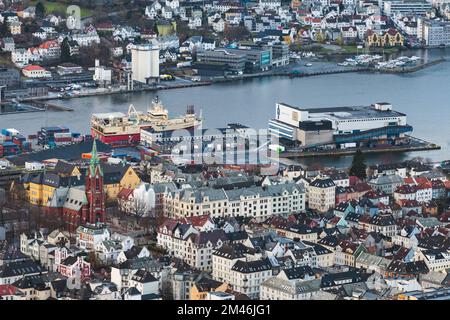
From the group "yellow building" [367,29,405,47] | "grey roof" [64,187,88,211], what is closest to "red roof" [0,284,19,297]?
"grey roof" [64,187,88,211]

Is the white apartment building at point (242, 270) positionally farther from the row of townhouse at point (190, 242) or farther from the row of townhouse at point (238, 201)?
the row of townhouse at point (238, 201)

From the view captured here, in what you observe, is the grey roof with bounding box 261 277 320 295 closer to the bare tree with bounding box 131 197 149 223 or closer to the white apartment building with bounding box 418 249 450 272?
the white apartment building with bounding box 418 249 450 272

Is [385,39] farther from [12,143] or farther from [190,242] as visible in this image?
[190,242]

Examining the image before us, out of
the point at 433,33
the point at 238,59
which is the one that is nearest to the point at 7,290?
the point at 238,59

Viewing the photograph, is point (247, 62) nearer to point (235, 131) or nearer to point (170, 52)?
point (170, 52)

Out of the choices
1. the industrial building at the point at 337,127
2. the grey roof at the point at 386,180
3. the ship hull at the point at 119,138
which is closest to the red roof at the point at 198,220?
the grey roof at the point at 386,180
